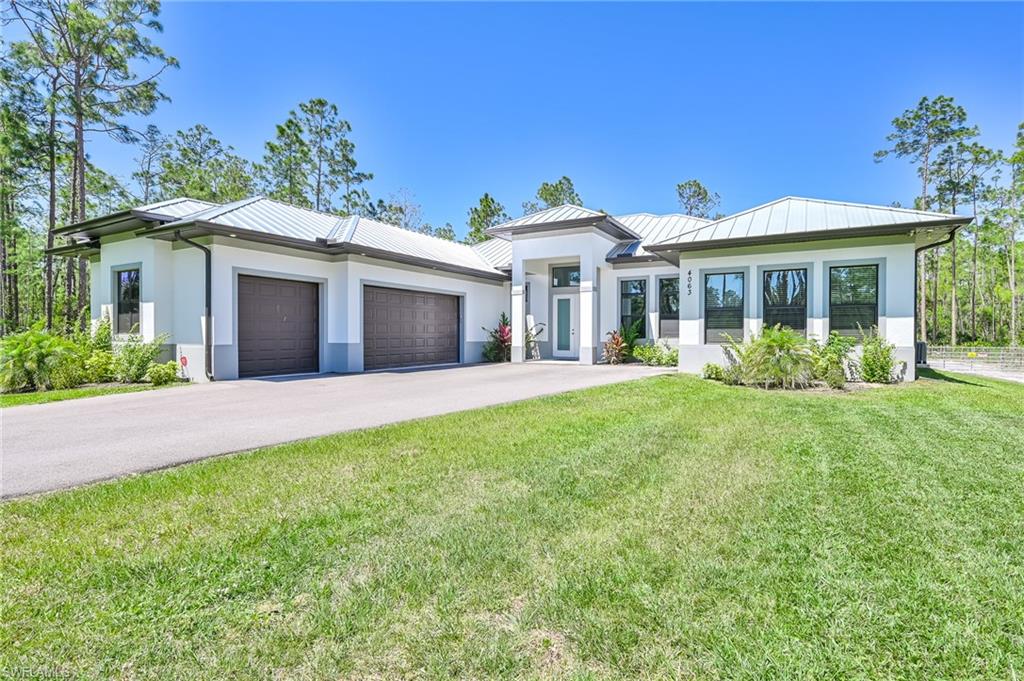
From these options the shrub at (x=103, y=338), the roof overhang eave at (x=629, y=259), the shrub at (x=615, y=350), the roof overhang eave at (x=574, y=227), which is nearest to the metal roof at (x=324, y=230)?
the roof overhang eave at (x=574, y=227)

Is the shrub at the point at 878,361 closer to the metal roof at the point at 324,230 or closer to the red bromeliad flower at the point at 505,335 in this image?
the red bromeliad flower at the point at 505,335

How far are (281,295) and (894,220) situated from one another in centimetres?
1507

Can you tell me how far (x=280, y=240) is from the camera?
470 inches

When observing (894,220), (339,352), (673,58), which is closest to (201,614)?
(339,352)

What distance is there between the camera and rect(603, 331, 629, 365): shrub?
1686cm

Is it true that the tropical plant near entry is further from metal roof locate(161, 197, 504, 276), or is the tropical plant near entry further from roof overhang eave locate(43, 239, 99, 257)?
roof overhang eave locate(43, 239, 99, 257)

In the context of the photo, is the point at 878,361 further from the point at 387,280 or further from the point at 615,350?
the point at 387,280

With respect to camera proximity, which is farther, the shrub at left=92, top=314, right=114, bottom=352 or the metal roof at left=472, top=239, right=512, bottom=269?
the metal roof at left=472, top=239, right=512, bottom=269

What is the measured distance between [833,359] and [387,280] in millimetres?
11969

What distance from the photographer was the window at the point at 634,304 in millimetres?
17469

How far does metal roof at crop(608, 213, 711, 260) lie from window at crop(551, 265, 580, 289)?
154 cm

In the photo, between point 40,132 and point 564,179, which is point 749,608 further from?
point 564,179

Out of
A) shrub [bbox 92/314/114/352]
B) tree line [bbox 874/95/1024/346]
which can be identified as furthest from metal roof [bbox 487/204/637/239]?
tree line [bbox 874/95/1024/346]

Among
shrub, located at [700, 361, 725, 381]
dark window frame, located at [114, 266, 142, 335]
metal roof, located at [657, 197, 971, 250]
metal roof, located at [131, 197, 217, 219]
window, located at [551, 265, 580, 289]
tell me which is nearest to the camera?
metal roof, located at [657, 197, 971, 250]
